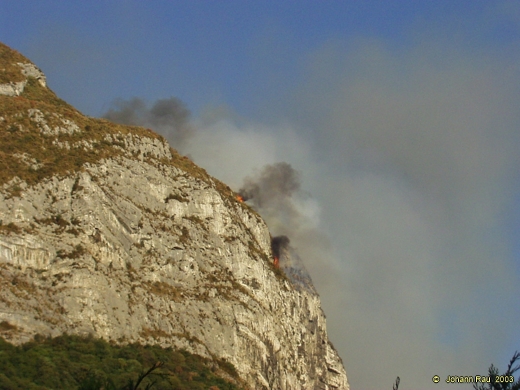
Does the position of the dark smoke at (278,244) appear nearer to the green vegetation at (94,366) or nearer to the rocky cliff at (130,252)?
the rocky cliff at (130,252)

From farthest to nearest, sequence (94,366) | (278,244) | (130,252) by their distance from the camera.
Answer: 1. (278,244)
2. (130,252)
3. (94,366)

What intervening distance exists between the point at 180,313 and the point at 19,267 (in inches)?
832

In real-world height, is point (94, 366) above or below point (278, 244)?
below

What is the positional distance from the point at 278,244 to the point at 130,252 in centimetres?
4874

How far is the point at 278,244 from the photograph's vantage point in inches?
6181

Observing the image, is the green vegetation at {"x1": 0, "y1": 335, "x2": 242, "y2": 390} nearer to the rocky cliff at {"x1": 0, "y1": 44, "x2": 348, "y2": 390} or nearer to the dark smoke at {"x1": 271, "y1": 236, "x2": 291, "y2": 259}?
the rocky cliff at {"x1": 0, "y1": 44, "x2": 348, "y2": 390}

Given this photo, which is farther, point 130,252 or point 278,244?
point 278,244

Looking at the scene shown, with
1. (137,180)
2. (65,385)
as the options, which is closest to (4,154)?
(137,180)

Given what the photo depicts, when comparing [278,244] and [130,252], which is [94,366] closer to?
[130,252]

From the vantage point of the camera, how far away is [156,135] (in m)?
136

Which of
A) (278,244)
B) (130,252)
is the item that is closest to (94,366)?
(130,252)

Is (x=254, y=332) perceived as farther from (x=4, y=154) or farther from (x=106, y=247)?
(x=4, y=154)

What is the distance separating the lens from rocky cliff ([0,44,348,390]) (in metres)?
101

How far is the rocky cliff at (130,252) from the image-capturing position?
101m
